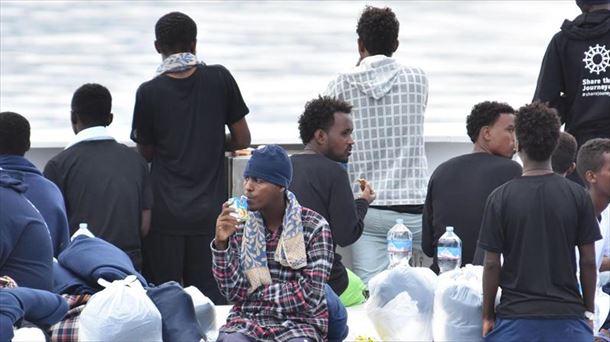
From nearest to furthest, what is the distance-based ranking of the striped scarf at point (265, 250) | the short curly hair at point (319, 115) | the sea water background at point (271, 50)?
the striped scarf at point (265, 250) < the short curly hair at point (319, 115) < the sea water background at point (271, 50)

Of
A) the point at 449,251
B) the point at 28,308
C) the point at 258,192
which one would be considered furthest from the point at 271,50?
the point at 28,308

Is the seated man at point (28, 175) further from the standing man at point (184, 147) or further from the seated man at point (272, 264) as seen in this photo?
the seated man at point (272, 264)

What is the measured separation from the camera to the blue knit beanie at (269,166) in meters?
5.31

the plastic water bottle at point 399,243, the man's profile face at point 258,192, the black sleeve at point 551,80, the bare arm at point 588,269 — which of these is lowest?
the plastic water bottle at point 399,243

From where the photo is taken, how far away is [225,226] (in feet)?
17.2

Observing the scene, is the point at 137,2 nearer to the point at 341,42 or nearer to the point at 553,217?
the point at 341,42

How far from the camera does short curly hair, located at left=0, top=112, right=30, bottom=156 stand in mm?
5895

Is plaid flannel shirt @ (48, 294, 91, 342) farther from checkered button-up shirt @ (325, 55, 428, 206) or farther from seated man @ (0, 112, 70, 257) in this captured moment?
checkered button-up shirt @ (325, 55, 428, 206)

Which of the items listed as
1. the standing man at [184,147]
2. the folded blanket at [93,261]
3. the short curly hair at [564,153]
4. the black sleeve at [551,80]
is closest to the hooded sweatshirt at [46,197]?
the folded blanket at [93,261]

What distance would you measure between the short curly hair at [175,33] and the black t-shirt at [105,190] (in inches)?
20.4

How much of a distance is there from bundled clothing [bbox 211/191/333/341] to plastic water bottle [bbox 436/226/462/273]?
3.07ft

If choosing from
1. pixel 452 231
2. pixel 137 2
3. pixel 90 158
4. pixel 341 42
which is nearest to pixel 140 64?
pixel 137 2

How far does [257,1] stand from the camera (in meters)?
8.67

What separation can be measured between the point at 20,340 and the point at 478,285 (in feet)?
5.68
